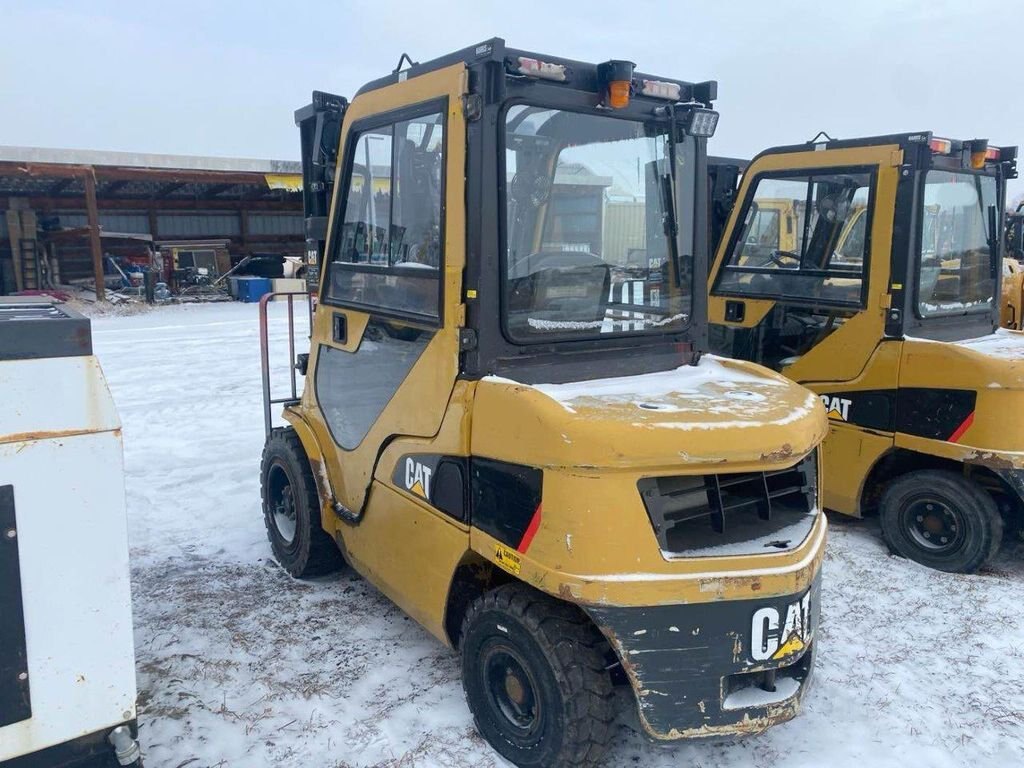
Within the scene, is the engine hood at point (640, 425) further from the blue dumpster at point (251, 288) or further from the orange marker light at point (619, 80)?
the blue dumpster at point (251, 288)

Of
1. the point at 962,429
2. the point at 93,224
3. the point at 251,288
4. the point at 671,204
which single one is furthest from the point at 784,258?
the point at 251,288

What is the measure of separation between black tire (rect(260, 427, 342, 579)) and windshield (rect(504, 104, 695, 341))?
70.1 inches

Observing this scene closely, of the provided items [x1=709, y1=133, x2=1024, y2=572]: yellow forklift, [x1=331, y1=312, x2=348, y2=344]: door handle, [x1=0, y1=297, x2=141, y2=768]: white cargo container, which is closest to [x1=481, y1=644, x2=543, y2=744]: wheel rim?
[x1=0, y1=297, x2=141, y2=768]: white cargo container

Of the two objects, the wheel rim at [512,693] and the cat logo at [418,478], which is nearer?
the wheel rim at [512,693]

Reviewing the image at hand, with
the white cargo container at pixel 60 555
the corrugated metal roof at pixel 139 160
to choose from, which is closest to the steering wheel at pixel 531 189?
the white cargo container at pixel 60 555

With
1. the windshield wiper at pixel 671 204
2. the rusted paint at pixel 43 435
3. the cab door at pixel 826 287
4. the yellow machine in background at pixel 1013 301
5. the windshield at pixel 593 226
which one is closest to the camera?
the rusted paint at pixel 43 435

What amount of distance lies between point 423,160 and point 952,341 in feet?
11.4

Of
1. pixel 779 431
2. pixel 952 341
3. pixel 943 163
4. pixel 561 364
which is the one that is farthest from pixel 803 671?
pixel 943 163

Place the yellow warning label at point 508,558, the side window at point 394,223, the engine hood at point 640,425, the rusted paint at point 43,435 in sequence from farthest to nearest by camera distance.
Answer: the side window at point 394,223 → the yellow warning label at point 508,558 → the engine hood at point 640,425 → the rusted paint at point 43,435

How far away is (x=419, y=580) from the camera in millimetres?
3301

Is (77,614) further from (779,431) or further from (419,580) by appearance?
(779,431)

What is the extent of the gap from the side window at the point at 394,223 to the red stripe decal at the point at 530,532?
0.85 m

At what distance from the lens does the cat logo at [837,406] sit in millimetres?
4988

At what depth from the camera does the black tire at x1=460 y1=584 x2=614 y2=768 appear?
2.64 metres
